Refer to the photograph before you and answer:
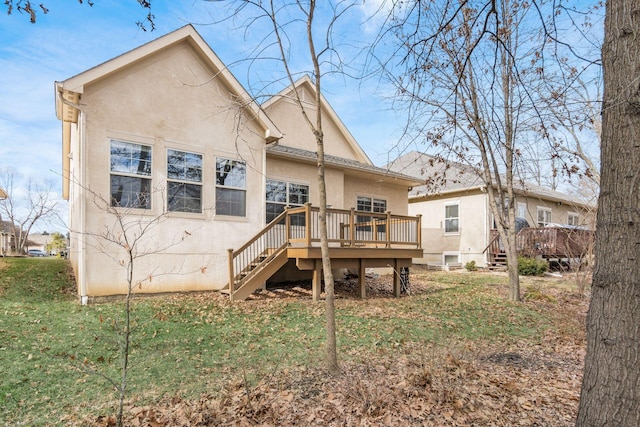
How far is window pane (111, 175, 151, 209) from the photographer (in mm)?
8562

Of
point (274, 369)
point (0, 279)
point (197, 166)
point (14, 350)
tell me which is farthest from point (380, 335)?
point (0, 279)

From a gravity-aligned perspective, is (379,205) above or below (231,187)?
below

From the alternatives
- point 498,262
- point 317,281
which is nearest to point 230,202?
point 317,281

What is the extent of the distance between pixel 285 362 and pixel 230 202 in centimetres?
591

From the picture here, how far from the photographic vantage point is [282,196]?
11875mm

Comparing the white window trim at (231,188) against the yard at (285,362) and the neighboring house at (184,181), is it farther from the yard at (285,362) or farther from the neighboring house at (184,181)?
the yard at (285,362)

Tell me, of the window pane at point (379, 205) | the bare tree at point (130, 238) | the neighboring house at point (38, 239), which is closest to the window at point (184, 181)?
the bare tree at point (130, 238)

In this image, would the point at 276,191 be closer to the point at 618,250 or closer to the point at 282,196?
the point at 282,196

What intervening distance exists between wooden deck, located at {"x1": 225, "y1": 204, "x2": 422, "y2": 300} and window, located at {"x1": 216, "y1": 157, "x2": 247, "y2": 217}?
3.65 ft

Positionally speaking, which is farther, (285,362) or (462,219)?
(462,219)

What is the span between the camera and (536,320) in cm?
848

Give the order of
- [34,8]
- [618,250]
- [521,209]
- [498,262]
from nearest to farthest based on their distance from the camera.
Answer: [618,250] → [34,8] → [498,262] → [521,209]

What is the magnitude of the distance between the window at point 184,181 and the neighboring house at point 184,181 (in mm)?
26

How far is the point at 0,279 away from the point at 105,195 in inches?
191
